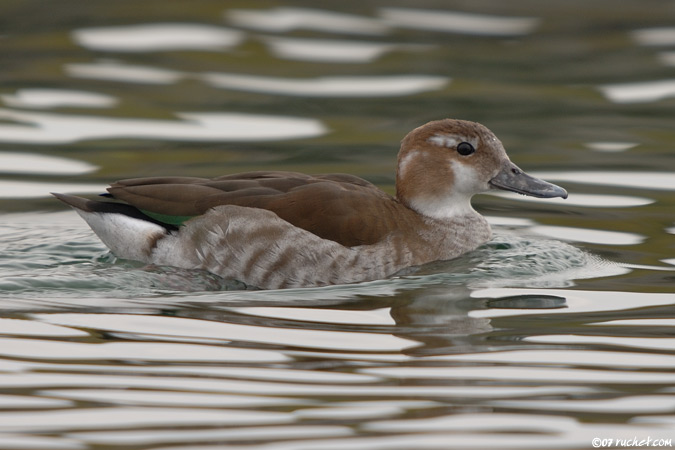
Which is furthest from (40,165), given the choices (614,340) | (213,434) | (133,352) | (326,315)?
(213,434)

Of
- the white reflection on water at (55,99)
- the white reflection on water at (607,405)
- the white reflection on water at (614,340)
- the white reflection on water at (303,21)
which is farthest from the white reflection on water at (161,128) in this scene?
the white reflection on water at (607,405)

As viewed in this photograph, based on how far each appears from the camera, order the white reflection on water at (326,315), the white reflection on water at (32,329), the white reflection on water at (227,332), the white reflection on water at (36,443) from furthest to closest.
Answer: the white reflection on water at (326,315)
the white reflection on water at (32,329)
the white reflection on water at (227,332)
the white reflection on water at (36,443)

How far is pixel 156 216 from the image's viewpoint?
8.73m

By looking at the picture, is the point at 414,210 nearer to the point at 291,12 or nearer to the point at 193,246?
the point at 193,246

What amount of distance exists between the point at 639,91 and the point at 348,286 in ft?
22.3

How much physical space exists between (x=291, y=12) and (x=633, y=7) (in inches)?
168

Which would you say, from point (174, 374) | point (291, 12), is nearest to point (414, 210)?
point (174, 374)

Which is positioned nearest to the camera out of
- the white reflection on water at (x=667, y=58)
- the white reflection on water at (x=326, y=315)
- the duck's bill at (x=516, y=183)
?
the white reflection on water at (x=326, y=315)

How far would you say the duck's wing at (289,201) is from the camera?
8.56 metres

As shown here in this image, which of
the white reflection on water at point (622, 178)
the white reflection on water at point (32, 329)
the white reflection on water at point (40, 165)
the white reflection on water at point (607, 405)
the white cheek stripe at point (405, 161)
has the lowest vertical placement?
the white reflection on water at point (607, 405)

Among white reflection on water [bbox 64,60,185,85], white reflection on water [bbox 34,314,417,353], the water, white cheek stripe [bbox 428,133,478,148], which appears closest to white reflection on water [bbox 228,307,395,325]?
the water

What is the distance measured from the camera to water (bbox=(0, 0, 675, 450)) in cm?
571

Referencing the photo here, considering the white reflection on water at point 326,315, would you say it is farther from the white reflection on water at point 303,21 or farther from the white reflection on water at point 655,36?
the white reflection on water at point 655,36

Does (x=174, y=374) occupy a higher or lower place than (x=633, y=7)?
lower
